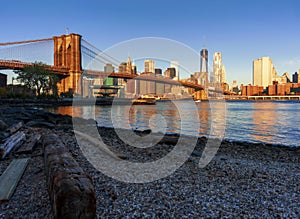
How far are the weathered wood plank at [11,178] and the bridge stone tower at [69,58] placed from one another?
54.6 m

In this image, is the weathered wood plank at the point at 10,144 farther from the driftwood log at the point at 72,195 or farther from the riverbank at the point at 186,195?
the driftwood log at the point at 72,195

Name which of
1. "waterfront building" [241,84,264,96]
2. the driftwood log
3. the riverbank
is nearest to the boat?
the riverbank

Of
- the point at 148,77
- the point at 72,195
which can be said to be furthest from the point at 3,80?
the point at 72,195

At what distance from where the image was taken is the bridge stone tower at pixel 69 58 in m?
57.9

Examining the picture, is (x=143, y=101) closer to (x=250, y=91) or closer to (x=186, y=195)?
(x=186, y=195)

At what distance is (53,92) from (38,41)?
2985 cm

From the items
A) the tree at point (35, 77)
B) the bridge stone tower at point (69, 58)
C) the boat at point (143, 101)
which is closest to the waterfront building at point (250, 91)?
the boat at point (143, 101)

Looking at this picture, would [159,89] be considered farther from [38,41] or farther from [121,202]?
[121,202]

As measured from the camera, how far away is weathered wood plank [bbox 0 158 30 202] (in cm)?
325

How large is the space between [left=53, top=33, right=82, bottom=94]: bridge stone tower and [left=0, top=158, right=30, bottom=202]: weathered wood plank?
179ft

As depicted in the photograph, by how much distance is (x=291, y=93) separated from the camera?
138 meters

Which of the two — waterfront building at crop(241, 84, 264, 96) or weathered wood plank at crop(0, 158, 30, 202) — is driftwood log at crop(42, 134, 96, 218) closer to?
weathered wood plank at crop(0, 158, 30, 202)

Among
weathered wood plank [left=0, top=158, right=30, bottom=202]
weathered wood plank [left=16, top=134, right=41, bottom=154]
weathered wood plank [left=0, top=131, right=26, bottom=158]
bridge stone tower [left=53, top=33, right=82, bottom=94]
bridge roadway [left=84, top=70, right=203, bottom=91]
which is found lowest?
weathered wood plank [left=0, top=158, right=30, bottom=202]

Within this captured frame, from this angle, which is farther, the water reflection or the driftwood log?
the water reflection
